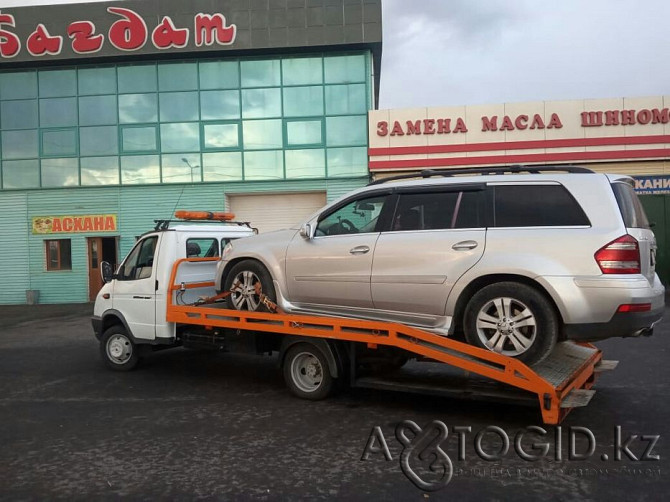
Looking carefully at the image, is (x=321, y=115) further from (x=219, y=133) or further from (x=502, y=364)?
(x=502, y=364)

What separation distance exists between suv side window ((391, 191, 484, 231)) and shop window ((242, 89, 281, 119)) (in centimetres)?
1544

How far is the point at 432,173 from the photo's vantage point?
582 cm

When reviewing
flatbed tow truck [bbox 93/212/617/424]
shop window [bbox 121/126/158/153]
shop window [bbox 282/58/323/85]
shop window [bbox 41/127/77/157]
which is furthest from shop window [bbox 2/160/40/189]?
flatbed tow truck [bbox 93/212/617/424]

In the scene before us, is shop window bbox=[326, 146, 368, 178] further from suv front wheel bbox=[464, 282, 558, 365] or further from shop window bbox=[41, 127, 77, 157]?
suv front wheel bbox=[464, 282, 558, 365]

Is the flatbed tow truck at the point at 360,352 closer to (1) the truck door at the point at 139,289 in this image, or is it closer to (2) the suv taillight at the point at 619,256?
(1) the truck door at the point at 139,289

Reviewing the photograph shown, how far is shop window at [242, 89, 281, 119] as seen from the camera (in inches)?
800

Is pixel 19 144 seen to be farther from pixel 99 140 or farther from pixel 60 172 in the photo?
pixel 99 140

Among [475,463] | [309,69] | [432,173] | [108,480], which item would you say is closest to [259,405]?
[108,480]

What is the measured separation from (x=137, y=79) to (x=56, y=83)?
304 cm

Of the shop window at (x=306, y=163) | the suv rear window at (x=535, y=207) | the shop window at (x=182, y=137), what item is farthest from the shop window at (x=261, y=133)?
the suv rear window at (x=535, y=207)

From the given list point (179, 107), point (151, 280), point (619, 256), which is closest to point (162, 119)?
point (179, 107)

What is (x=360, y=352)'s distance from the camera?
604 centimetres

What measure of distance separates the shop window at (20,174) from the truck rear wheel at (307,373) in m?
18.3

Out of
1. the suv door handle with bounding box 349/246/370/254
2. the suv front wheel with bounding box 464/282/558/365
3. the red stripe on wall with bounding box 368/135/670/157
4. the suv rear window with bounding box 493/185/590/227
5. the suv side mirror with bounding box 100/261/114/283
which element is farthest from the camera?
the red stripe on wall with bounding box 368/135/670/157
